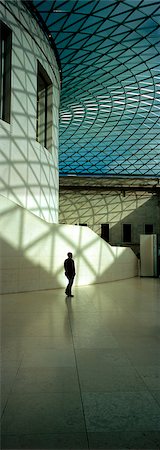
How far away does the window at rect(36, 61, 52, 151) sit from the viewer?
32.3 metres

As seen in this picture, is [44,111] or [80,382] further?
[44,111]

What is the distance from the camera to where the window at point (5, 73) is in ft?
81.0

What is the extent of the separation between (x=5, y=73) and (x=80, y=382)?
2349cm

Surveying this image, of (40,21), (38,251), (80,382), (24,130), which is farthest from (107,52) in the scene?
(80,382)

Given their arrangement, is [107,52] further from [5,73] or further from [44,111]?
[5,73]

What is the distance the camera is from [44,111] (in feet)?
108

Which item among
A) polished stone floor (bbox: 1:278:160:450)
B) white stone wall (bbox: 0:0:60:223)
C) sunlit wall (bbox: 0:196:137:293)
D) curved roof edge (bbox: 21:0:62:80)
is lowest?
polished stone floor (bbox: 1:278:160:450)

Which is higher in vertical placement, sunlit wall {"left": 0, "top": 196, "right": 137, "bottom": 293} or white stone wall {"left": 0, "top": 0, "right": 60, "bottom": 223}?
white stone wall {"left": 0, "top": 0, "right": 60, "bottom": 223}

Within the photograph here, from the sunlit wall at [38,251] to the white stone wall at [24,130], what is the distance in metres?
3.82

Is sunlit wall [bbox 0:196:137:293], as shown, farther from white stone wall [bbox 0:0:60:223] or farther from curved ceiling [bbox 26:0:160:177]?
Answer: curved ceiling [bbox 26:0:160:177]

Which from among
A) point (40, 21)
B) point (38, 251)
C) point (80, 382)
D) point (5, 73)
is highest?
point (40, 21)

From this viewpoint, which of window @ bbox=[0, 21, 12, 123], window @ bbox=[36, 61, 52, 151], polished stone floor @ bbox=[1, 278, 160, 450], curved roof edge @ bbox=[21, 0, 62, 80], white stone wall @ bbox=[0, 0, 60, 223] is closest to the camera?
polished stone floor @ bbox=[1, 278, 160, 450]

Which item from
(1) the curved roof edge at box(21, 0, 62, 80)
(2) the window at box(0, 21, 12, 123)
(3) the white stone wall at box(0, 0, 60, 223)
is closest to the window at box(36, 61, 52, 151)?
(3) the white stone wall at box(0, 0, 60, 223)

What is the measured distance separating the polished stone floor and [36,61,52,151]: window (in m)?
22.9
